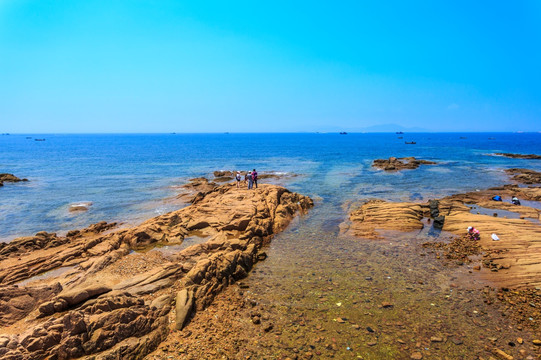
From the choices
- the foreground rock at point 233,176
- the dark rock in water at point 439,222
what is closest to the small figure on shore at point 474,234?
the dark rock in water at point 439,222

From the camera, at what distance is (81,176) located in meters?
50.0

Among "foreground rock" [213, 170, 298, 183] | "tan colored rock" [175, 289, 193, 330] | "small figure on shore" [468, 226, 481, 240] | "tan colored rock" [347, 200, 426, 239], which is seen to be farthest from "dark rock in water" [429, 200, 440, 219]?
"foreground rock" [213, 170, 298, 183]

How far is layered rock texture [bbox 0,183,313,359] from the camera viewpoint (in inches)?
337

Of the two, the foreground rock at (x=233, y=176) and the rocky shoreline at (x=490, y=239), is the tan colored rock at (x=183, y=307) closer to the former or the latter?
the rocky shoreline at (x=490, y=239)

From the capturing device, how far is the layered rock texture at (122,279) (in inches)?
337

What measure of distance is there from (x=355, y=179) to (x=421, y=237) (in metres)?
26.7

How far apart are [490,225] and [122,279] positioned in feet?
73.9

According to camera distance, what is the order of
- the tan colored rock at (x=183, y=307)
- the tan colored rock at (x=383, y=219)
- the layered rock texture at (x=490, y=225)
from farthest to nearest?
the tan colored rock at (x=383, y=219), the layered rock texture at (x=490, y=225), the tan colored rock at (x=183, y=307)

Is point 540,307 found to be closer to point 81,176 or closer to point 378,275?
point 378,275

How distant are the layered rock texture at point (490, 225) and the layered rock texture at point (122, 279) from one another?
7055 millimetres

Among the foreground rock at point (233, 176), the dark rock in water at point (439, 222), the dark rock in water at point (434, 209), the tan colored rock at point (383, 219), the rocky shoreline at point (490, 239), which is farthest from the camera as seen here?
the foreground rock at point (233, 176)

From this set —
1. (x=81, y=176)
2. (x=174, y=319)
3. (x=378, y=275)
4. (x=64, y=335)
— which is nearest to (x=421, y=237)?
(x=378, y=275)

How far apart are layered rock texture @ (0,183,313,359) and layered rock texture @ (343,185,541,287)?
23.1ft

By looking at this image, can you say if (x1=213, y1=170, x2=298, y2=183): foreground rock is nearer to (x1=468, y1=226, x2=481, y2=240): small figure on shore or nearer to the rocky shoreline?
the rocky shoreline
